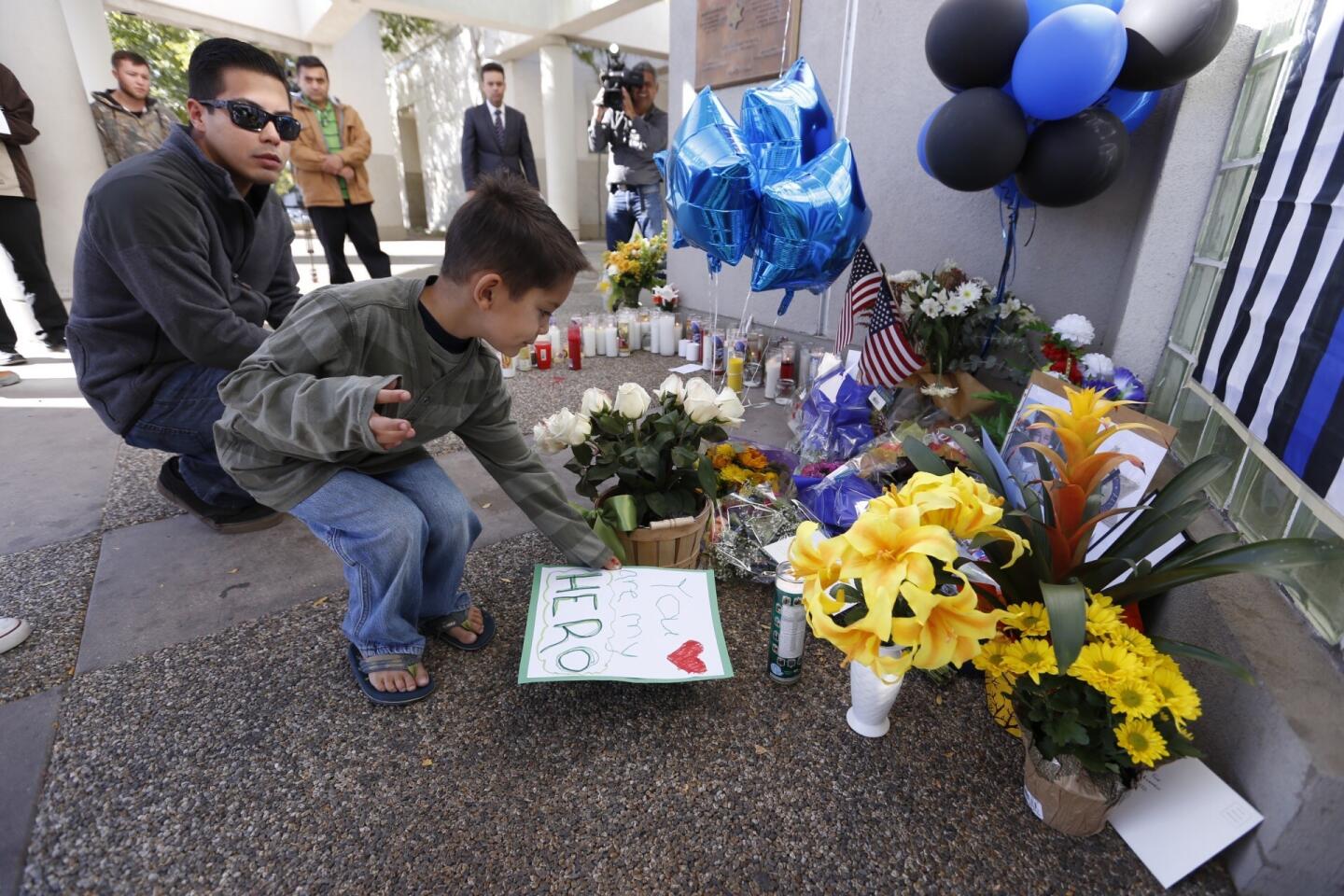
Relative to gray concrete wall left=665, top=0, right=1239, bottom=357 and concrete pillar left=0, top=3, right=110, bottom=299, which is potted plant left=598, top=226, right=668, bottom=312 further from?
concrete pillar left=0, top=3, right=110, bottom=299

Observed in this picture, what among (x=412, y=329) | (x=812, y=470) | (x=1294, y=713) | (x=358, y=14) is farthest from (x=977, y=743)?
(x=358, y=14)

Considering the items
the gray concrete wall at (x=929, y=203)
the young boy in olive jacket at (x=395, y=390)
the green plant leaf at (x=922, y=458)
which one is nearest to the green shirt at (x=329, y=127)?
the gray concrete wall at (x=929, y=203)

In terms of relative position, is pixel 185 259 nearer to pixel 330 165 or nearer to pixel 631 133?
pixel 330 165

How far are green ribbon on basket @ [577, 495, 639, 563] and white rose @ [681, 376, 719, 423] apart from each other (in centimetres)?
32

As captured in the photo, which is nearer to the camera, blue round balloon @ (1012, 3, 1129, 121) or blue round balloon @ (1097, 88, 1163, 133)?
blue round balloon @ (1012, 3, 1129, 121)

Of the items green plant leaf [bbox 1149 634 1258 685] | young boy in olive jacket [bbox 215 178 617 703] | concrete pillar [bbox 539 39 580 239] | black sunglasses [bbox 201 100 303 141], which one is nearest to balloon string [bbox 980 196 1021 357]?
green plant leaf [bbox 1149 634 1258 685]

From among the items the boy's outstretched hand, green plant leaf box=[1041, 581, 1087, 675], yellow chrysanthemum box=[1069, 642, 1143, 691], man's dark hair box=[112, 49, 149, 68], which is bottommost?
yellow chrysanthemum box=[1069, 642, 1143, 691]

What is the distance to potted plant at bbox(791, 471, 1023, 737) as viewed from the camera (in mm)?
957

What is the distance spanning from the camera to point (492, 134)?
5828 millimetres

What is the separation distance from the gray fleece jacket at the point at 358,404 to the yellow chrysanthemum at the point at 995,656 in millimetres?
953

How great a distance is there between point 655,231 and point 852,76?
3.02 meters

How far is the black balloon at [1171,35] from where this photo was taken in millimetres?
1719

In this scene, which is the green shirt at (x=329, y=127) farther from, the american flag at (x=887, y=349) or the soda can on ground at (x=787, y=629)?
the soda can on ground at (x=787, y=629)

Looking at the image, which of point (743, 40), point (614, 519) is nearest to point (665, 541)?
point (614, 519)
